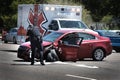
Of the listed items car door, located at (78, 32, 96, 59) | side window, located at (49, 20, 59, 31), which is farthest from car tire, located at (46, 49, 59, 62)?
side window, located at (49, 20, 59, 31)

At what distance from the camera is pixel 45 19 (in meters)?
26.8

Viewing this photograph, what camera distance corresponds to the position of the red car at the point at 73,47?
2072cm

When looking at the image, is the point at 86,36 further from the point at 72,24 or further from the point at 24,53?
the point at 72,24

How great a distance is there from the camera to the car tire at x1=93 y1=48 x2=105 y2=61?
22205mm

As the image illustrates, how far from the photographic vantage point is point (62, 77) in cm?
1480

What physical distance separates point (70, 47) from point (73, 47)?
0.14 metres

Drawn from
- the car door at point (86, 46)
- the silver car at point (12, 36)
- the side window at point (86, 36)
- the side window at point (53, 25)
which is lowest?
the silver car at point (12, 36)

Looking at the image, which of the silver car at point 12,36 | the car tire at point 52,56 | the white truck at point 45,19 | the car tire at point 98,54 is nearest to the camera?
the car tire at point 52,56

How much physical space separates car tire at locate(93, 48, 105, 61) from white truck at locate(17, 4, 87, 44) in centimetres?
439

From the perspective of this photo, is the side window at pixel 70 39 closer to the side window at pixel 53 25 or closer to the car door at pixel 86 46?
the car door at pixel 86 46

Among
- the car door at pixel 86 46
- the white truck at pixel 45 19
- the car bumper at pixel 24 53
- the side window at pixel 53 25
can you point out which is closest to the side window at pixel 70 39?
the car door at pixel 86 46

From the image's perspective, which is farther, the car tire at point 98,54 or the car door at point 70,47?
the car tire at point 98,54

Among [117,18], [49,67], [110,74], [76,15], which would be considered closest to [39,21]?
[76,15]

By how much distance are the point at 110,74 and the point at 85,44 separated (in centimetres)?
559
